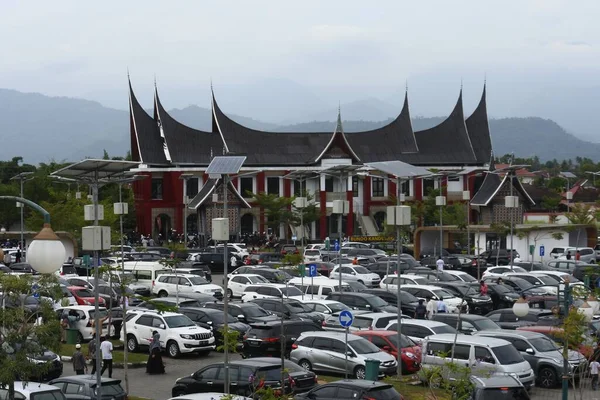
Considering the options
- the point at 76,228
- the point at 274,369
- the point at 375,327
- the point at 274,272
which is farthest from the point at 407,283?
the point at 76,228

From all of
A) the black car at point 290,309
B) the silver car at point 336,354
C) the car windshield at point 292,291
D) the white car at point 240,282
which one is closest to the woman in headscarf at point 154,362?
the silver car at point 336,354

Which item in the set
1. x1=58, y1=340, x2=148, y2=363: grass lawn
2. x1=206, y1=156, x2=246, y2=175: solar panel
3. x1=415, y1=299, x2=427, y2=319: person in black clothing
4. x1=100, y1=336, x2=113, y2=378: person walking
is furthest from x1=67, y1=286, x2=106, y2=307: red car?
x1=415, y1=299, x2=427, y2=319: person in black clothing

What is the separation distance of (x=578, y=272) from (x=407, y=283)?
914cm

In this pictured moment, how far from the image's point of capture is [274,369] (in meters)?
21.1

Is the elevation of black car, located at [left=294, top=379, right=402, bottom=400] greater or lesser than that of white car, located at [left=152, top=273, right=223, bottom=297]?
lesser

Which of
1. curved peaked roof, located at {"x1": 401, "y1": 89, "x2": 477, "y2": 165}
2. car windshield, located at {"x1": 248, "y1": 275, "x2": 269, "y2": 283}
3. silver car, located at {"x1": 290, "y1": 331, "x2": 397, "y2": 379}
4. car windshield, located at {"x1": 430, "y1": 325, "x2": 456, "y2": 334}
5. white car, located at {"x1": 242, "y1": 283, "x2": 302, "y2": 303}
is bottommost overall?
silver car, located at {"x1": 290, "y1": 331, "x2": 397, "y2": 379}

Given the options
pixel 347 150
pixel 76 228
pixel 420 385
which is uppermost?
pixel 347 150

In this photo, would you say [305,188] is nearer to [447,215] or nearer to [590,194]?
[447,215]

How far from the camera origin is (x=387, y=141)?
270 ft

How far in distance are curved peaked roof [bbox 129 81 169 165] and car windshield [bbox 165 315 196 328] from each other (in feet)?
153

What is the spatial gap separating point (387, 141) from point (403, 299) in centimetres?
4883

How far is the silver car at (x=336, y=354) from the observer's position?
2430 cm

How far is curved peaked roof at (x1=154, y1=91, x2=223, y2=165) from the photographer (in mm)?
75438

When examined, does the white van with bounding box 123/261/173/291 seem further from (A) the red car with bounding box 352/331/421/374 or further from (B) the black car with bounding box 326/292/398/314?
(A) the red car with bounding box 352/331/421/374
